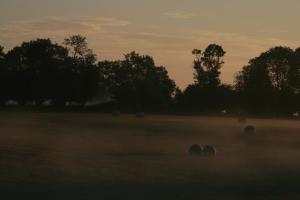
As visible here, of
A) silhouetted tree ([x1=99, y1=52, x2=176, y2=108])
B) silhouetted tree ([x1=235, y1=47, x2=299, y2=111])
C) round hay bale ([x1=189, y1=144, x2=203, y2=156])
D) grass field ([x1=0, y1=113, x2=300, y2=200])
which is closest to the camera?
grass field ([x1=0, y1=113, x2=300, y2=200])

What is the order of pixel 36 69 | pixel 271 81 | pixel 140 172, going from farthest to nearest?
pixel 271 81 < pixel 36 69 < pixel 140 172

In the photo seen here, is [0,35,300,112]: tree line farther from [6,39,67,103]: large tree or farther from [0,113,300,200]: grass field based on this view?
[0,113,300,200]: grass field

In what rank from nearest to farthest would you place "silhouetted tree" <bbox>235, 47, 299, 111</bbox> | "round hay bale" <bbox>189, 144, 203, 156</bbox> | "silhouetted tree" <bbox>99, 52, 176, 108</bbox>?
"round hay bale" <bbox>189, 144, 203, 156</bbox> → "silhouetted tree" <bbox>235, 47, 299, 111</bbox> → "silhouetted tree" <bbox>99, 52, 176, 108</bbox>

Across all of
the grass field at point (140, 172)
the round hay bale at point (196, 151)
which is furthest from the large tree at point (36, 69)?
the round hay bale at point (196, 151)

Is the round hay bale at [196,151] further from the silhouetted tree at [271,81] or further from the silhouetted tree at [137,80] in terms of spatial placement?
the silhouetted tree at [137,80]

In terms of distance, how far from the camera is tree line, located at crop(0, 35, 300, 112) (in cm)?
11631

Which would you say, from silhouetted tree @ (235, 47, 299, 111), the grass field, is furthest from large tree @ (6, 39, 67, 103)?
the grass field

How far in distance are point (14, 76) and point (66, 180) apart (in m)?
100

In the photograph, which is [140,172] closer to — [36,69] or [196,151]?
[196,151]

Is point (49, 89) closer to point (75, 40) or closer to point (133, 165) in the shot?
point (75, 40)

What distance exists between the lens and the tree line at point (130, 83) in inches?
4579

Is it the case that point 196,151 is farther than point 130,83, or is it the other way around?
point 130,83

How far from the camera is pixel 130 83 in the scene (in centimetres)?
13750

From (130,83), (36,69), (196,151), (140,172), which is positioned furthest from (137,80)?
(140,172)
